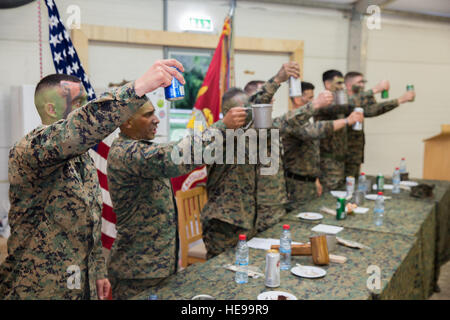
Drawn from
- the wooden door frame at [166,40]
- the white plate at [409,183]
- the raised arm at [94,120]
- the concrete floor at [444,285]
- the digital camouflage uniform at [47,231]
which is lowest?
the concrete floor at [444,285]

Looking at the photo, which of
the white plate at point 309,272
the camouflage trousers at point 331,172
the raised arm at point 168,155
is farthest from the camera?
the camouflage trousers at point 331,172

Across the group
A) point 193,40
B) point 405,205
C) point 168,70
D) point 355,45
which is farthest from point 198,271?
point 355,45

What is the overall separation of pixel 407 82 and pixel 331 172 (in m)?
3.49

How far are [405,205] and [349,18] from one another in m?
3.91

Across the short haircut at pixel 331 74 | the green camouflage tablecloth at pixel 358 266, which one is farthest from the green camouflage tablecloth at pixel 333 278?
the short haircut at pixel 331 74

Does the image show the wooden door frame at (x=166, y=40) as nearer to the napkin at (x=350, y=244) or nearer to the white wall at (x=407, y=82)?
the white wall at (x=407, y=82)

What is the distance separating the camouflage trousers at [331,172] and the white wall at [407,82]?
248cm

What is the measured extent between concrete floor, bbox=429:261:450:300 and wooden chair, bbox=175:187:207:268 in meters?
1.97

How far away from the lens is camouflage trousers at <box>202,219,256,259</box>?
2459 millimetres

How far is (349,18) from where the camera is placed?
19.7 ft

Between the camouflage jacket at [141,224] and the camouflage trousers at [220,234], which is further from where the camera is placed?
the camouflage trousers at [220,234]

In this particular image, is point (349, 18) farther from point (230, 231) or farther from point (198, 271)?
point (198, 271)

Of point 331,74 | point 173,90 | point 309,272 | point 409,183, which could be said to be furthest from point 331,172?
point 173,90

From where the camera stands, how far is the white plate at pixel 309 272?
1.71 meters
